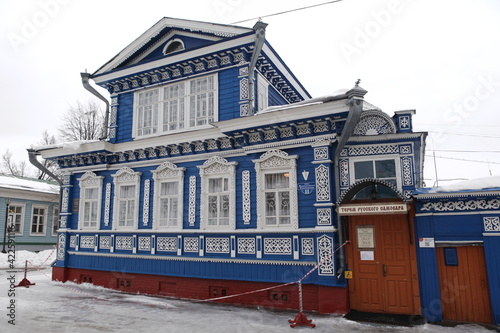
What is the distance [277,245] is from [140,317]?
3817mm

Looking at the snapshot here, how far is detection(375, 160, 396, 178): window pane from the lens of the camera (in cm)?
906

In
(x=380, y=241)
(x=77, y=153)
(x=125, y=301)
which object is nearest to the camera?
(x=380, y=241)

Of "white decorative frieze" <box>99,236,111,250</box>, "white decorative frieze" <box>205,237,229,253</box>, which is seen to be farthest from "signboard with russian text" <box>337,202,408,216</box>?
"white decorative frieze" <box>99,236,111,250</box>

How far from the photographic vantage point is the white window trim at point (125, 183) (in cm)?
1236

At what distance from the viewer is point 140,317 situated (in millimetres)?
8570

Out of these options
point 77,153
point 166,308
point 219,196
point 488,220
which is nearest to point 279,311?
point 166,308

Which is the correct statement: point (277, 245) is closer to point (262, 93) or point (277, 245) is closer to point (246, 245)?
point (246, 245)

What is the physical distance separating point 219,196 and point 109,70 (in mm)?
6916

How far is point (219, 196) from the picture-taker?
11.0 m

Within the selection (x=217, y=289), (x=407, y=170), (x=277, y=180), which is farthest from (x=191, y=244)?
(x=407, y=170)

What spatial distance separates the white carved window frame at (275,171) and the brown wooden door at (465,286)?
11.9ft

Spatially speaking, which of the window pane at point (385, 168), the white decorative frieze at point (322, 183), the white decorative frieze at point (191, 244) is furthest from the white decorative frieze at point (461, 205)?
the white decorative frieze at point (191, 244)

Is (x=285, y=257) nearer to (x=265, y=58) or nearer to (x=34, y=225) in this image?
(x=265, y=58)

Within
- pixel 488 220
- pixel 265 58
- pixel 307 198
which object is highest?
pixel 265 58
